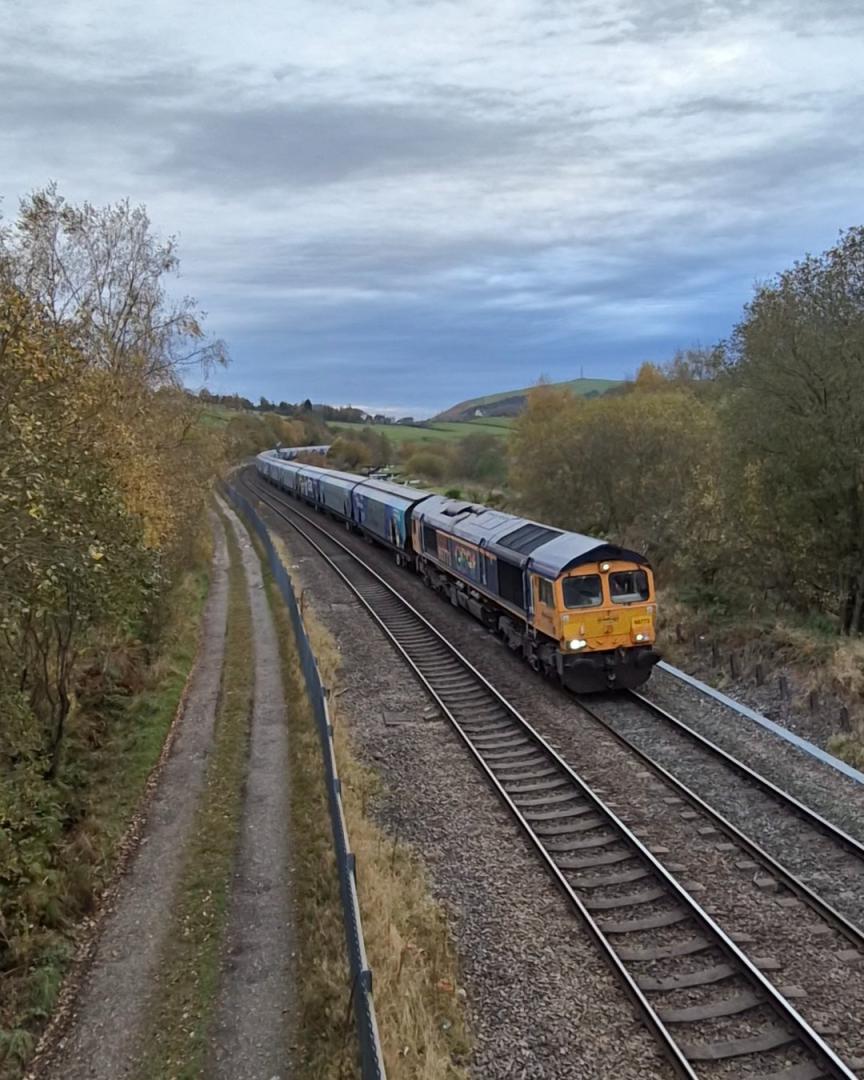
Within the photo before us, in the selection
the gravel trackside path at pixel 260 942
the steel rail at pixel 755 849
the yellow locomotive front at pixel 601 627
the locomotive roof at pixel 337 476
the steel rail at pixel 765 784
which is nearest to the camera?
the gravel trackside path at pixel 260 942

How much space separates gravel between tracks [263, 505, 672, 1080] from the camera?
721 centimetres

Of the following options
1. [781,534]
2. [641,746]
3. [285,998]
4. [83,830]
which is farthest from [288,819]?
[781,534]

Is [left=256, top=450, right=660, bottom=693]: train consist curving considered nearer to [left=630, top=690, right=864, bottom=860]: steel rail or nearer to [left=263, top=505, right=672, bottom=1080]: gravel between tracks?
[left=630, top=690, right=864, bottom=860]: steel rail

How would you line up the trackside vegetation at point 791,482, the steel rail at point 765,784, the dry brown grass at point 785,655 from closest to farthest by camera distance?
the steel rail at point 765,784, the dry brown grass at point 785,655, the trackside vegetation at point 791,482

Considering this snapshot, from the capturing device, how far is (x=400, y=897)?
9.48 m

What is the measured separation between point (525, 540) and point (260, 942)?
40.4 ft

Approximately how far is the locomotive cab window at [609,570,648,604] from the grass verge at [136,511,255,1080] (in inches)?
319

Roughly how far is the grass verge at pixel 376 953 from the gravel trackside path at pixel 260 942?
19 cm

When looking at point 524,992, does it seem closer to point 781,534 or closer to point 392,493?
point 781,534

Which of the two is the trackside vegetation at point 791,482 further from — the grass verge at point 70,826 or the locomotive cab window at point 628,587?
Answer: the grass verge at point 70,826

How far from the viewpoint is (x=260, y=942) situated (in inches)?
360

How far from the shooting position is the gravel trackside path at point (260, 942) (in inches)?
293

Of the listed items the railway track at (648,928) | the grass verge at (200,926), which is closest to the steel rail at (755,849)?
the railway track at (648,928)

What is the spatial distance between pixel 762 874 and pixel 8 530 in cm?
953
